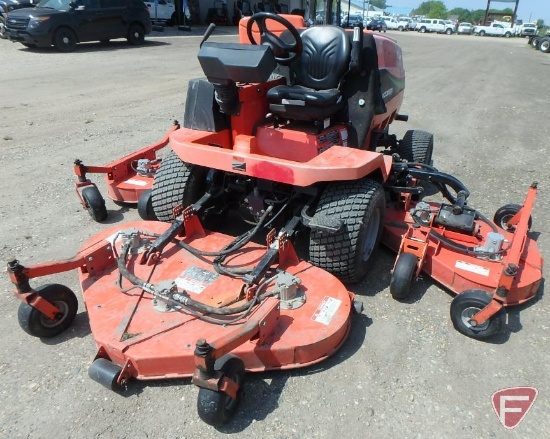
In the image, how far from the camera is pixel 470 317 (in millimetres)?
2719

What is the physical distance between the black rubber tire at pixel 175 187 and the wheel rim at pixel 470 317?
6.53 ft

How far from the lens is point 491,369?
2551mm

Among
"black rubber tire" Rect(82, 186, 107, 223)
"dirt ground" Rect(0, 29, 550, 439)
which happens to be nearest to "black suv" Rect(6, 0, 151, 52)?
"dirt ground" Rect(0, 29, 550, 439)

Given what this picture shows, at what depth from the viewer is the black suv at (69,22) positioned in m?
12.4

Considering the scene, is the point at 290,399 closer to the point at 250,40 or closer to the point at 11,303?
the point at 11,303

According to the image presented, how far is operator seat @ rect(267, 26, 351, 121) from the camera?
10.8ft

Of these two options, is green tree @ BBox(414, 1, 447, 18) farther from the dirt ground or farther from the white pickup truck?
the dirt ground

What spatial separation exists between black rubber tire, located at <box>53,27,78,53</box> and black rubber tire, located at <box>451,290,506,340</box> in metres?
13.4

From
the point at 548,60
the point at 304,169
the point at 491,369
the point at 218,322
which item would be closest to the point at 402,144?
the point at 304,169

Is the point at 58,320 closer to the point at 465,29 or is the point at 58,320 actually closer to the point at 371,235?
the point at 371,235

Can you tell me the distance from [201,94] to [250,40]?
693 mm

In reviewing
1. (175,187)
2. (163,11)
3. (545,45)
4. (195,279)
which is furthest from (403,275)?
(545,45)

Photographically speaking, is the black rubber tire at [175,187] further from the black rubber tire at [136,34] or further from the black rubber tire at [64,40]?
the black rubber tire at [136,34]

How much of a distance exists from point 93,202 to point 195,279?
1.59 meters
